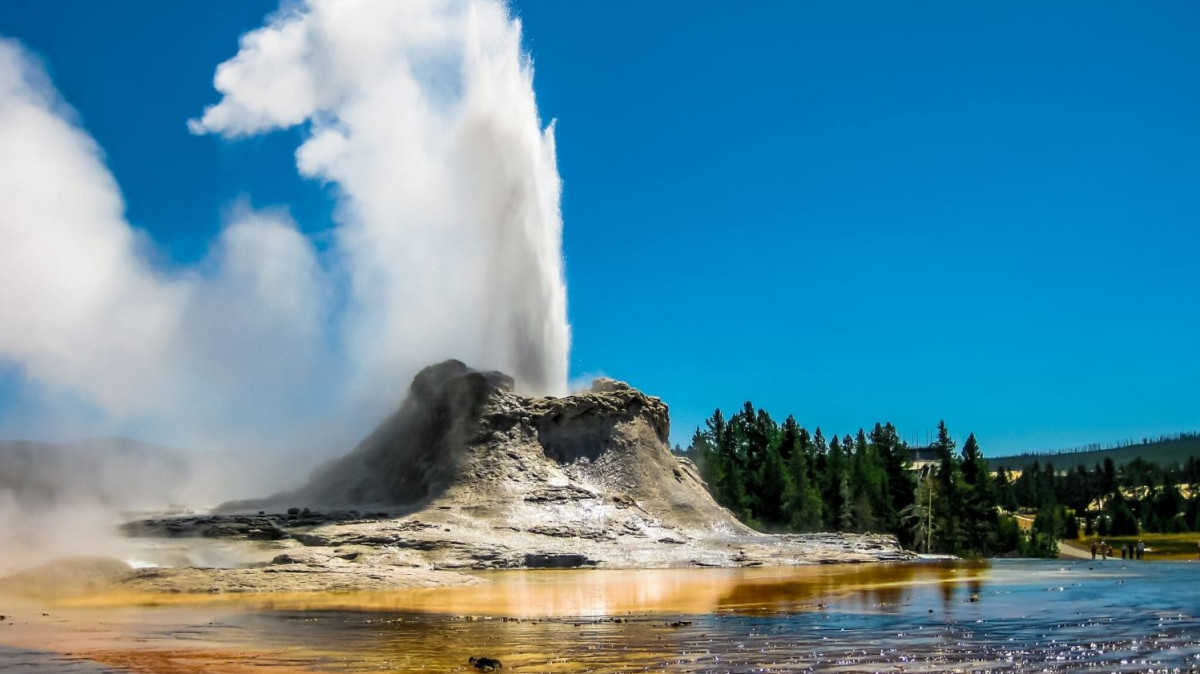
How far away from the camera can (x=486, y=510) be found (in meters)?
40.5

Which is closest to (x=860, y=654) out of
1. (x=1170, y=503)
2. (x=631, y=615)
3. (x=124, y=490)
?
(x=631, y=615)

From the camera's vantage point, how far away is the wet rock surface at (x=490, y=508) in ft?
104

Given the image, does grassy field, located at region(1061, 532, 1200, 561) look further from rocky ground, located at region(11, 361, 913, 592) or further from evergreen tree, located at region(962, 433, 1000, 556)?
rocky ground, located at region(11, 361, 913, 592)

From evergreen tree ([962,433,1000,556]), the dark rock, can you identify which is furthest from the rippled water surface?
evergreen tree ([962,433,1000,556])

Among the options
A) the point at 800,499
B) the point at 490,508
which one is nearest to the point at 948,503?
the point at 800,499

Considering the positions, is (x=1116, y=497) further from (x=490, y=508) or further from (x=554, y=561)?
(x=554, y=561)

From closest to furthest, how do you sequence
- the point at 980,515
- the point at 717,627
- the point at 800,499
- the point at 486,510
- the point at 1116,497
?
the point at 717,627 < the point at 486,510 < the point at 980,515 < the point at 800,499 < the point at 1116,497

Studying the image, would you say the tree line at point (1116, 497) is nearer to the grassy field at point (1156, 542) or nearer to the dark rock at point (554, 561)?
the grassy field at point (1156, 542)

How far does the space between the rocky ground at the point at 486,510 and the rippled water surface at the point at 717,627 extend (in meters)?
5.75

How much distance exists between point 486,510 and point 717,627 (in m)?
25.5

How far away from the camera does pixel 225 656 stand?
13.1m

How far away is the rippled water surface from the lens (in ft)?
40.1

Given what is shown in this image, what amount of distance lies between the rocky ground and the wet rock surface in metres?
0.08

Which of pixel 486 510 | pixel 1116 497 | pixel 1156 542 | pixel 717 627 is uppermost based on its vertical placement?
pixel 486 510
